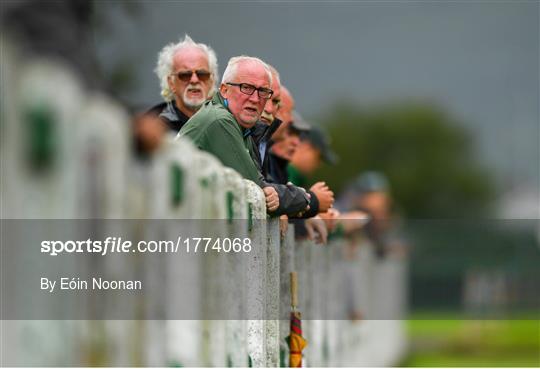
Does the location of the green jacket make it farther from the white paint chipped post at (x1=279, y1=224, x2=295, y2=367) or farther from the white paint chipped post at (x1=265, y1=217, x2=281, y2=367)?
the white paint chipped post at (x1=279, y1=224, x2=295, y2=367)

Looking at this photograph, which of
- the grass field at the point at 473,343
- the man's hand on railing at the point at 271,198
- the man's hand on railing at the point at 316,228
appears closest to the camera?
the man's hand on railing at the point at 271,198

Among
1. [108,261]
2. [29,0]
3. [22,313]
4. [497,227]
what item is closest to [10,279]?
[22,313]

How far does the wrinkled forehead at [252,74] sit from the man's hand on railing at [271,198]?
376mm

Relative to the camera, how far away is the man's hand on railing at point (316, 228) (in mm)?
6996

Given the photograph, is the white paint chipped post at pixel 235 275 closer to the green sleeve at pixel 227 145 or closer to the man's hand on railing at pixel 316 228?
the green sleeve at pixel 227 145

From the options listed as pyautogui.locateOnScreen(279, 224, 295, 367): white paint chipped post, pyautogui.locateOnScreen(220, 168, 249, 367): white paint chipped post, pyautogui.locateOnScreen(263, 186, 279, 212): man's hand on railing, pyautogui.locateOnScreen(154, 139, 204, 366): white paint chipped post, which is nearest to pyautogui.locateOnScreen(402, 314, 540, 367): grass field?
pyautogui.locateOnScreen(279, 224, 295, 367): white paint chipped post

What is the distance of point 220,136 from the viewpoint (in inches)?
201

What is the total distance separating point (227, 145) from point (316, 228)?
207 centimetres

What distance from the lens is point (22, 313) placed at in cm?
285

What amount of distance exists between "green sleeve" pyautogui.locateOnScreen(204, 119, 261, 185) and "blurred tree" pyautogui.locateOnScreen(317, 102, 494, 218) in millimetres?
83343

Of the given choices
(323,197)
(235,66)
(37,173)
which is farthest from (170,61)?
(37,173)

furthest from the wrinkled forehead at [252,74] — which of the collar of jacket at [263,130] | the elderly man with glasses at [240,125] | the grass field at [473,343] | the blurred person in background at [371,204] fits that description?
the grass field at [473,343]

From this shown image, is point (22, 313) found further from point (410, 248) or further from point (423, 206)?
point (423, 206)

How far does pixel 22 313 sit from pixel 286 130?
167 inches
